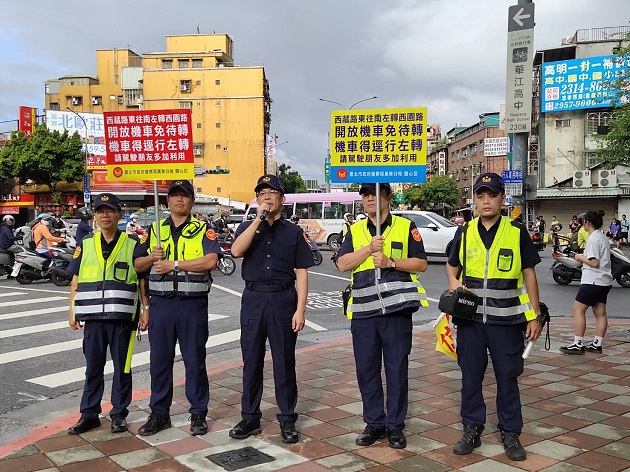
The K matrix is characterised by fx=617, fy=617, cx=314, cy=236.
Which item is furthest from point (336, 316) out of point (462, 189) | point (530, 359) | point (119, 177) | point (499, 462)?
point (462, 189)

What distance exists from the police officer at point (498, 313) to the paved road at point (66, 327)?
11.8ft

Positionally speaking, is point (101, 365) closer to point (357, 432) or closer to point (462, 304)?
point (357, 432)

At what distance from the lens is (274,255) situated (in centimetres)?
436

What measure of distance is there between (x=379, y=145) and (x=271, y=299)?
1.55m

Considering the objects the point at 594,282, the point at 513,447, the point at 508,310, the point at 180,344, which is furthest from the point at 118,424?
the point at 594,282

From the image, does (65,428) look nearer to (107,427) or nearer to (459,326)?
(107,427)

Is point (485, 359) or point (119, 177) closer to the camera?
point (485, 359)

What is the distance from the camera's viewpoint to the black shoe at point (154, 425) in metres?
4.42

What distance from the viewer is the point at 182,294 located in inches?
174

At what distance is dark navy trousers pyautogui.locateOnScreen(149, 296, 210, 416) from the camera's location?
445 centimetres

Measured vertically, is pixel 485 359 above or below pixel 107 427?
above

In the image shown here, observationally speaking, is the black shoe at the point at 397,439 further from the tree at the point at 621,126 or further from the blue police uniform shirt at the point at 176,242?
the tree at the point at 621,126

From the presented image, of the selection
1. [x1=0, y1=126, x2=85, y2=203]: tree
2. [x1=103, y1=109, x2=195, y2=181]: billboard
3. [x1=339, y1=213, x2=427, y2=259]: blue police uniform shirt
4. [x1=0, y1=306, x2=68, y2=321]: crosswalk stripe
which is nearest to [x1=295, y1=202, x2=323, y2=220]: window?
[x1=0, y1=306, x2=68, y2=321]: crosswalk stripe

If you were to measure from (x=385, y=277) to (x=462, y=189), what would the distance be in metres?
71.3
